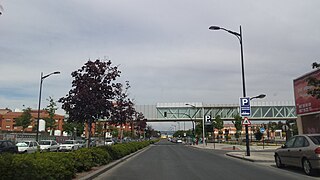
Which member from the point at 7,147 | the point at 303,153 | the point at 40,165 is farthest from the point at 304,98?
the point at 40,165

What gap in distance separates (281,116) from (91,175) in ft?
218

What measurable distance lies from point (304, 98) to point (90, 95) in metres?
21.9

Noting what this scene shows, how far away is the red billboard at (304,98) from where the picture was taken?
2869cm

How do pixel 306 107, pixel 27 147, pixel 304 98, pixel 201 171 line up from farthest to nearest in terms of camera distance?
1. pixel 27 147
2. pixel 304 98
3. pixel 306 107
4. pixel 201 171

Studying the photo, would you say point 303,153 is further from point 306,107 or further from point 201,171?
point 306,107

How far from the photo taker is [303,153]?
13883 millimetres

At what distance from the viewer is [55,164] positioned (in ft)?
31.1

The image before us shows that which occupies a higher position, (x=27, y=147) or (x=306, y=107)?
(x=306, y=107)

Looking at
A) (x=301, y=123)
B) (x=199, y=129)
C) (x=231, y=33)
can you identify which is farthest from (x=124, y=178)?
(x=199, y=129)

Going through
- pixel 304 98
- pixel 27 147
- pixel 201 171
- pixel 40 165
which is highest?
pixel 304 98

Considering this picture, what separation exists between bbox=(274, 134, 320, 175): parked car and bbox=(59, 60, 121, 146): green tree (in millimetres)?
9806

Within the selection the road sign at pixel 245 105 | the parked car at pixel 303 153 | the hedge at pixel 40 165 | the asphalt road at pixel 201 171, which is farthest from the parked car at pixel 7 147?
the parked car at pixel 303 153

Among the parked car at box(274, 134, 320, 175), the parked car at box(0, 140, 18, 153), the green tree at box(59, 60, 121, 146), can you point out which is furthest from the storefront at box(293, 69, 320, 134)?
the parked car at box(0, 140, 18, 153)

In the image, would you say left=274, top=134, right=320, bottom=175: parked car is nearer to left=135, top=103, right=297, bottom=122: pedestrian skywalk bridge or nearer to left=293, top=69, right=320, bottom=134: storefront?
left=293, top=69, right=320, bottom=134: storefront
